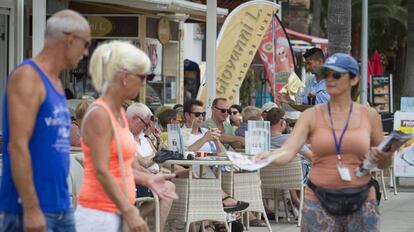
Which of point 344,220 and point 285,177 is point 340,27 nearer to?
point 285,177

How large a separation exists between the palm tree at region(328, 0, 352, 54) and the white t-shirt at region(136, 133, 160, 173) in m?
8.14

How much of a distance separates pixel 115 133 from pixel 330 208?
1.54m

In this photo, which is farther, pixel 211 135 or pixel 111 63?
pixel 211 135

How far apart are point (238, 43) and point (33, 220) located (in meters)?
12.1

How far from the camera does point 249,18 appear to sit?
54.7 feet

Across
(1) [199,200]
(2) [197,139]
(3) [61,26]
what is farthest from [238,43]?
(3) [61,26]

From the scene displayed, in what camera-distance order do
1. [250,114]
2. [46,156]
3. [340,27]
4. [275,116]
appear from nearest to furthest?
[46,156], [275,116], [250,114], [340,27]

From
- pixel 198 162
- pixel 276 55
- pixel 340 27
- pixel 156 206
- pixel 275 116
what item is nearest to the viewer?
pixel 156 206

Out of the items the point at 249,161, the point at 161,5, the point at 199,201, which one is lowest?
the point at 199,201

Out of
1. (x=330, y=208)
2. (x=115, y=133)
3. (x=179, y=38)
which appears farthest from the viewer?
(x=179, y=38)

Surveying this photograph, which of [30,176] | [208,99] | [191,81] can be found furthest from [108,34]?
[30,176]

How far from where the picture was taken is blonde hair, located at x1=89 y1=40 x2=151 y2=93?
5176 millimetres

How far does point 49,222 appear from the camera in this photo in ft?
16.1

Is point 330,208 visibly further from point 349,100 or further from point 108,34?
point 108,34
